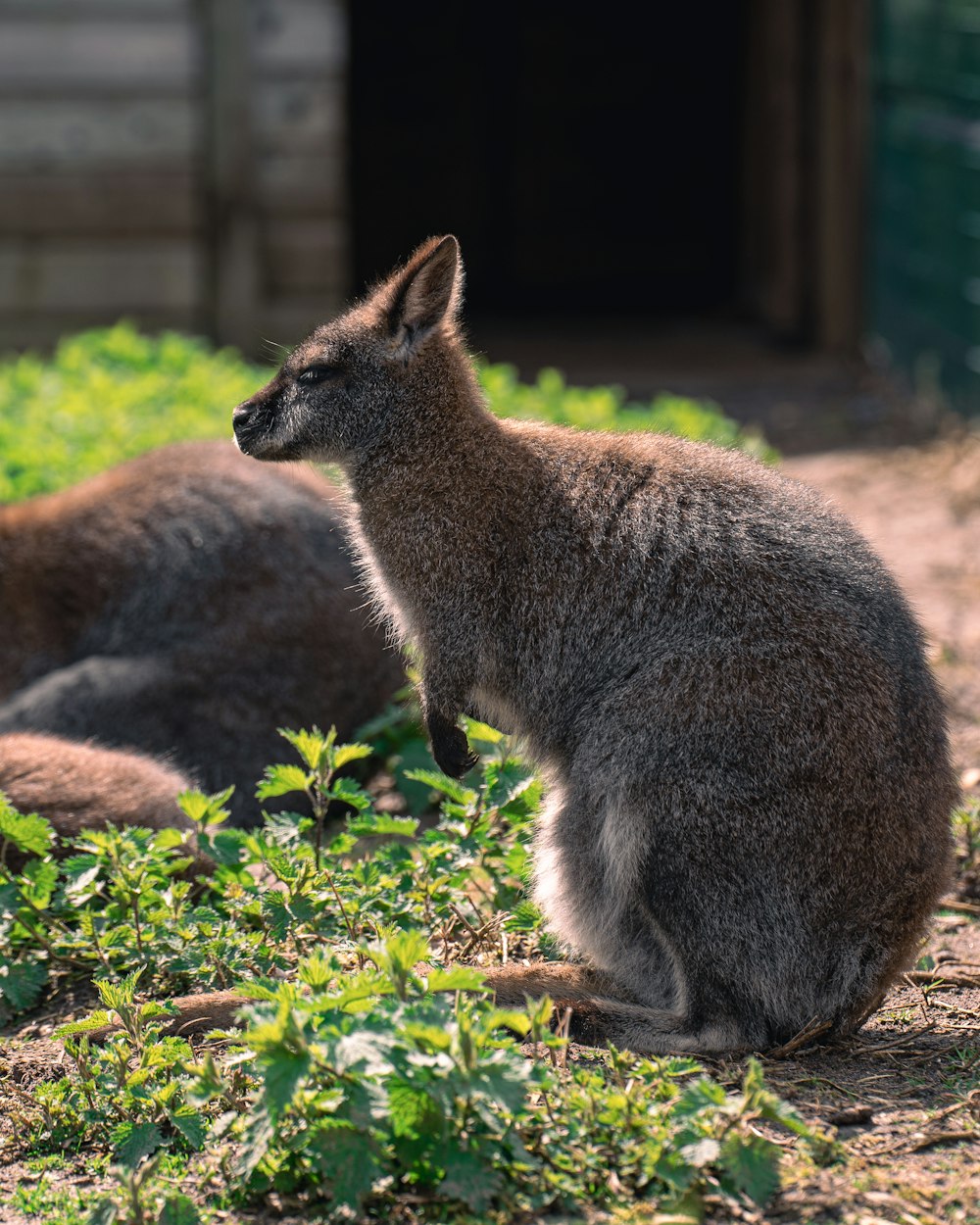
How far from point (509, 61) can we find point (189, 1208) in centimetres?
1541

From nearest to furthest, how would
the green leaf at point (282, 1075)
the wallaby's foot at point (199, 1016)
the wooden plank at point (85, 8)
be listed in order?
the green leaf at point (282, 1075) → the wallaby's foot at point (199, 1016) → the wooden plank at point (85, 8)

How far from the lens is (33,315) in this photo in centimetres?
1154

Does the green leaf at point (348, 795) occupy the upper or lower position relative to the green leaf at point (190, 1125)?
upper

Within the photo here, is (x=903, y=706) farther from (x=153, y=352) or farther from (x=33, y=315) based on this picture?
(x=33, y=315)

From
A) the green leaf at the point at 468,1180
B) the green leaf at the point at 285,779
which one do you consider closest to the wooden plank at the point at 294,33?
the green leaf at the point at 285,779

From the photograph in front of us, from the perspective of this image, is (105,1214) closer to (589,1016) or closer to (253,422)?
(589,1016)

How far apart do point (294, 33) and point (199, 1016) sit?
30.3 feet

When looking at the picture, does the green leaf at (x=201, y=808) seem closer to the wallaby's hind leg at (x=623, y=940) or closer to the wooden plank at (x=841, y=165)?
the wallaby's hind leg at (x=623, y=940)

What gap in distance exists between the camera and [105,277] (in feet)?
37.9

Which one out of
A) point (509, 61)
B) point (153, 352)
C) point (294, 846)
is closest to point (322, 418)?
point (294, 846)

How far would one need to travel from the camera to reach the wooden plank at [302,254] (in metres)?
11.6

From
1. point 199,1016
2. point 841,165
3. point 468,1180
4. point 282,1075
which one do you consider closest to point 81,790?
point 199,1016

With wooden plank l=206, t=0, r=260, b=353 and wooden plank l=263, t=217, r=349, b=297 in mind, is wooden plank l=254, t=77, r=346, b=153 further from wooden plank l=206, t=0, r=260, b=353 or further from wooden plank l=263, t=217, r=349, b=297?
wooden plank l=263, t=217, r=349, b=297

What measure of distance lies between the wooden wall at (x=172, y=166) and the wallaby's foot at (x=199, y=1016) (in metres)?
8.55
